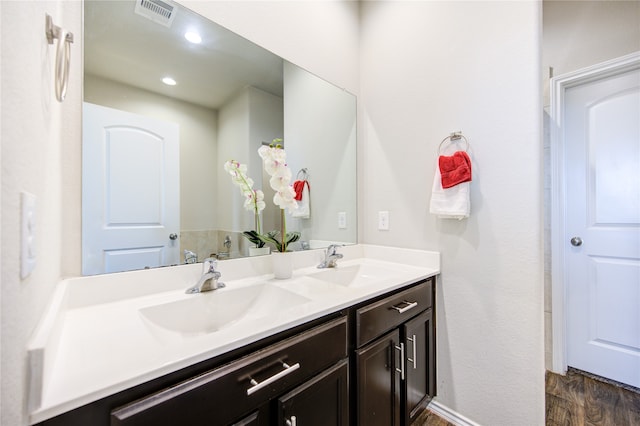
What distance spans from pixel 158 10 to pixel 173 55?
162 mm

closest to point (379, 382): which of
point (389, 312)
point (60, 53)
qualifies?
point (389, 312)

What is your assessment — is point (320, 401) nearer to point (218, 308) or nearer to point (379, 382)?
point (379, 382)

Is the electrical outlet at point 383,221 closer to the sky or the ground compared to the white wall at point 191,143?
closer to the ground

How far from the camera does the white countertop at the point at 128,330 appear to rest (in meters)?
0.45

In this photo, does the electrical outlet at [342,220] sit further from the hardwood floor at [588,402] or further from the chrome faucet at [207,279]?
the hardwood floor at [588,402]

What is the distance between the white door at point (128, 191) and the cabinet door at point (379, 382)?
85cm

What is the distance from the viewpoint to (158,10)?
1037 millimetres

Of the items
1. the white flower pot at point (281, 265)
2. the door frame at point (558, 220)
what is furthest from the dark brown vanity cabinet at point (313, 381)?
the door frame at point (558, 220)

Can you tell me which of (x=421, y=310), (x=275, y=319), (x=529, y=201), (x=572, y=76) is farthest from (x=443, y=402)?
(x=572, y=76)

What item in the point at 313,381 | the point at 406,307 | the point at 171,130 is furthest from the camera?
the point at 406,307

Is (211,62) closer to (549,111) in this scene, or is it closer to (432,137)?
(432,137)

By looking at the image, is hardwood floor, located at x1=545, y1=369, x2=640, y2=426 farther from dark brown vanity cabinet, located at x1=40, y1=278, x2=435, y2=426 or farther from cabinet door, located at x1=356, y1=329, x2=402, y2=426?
cabinet door, located at x1=356, y1=329, x2=402, y2=426

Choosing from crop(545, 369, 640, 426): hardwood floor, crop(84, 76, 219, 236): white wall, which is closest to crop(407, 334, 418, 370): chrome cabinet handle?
crop(545, 369, 640, 426): hardwood floor

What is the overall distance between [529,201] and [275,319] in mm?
1205
